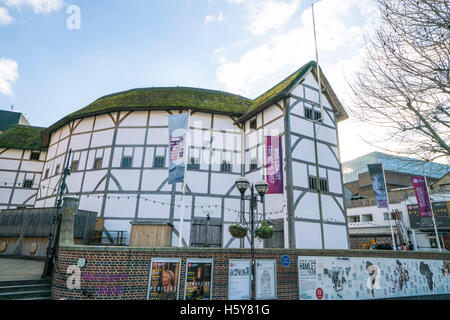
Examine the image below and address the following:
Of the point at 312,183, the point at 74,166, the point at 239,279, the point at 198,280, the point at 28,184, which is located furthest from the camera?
the point at 28,184

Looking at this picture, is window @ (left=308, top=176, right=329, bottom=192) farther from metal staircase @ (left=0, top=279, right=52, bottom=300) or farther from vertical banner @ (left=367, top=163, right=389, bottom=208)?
metal staircase @ (left=0, top=279, right=52, bottom=300)

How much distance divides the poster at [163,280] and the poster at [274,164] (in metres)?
7.56

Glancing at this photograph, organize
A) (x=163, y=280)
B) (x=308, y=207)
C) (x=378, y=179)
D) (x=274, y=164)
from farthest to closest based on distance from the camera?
(x=378, y=179), (x=274, y=164), (x=308, y=207), (x=163, y=280)

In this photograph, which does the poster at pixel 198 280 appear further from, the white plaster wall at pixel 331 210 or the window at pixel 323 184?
the window at pixel 323 184

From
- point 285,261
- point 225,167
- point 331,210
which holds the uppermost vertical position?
point 225,167

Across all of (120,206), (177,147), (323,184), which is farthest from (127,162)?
(323,184)

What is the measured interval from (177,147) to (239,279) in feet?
20.8

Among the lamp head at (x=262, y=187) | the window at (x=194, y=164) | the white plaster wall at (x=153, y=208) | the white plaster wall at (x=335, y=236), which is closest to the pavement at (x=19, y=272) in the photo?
the white plaster wall at (x=153, y=208)

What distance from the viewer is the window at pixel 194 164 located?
55.7ft

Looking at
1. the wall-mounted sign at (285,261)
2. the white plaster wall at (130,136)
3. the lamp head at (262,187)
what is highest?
the white plaster wall at (130,136)

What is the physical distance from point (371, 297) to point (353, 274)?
1459 millimetres

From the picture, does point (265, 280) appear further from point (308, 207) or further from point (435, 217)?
point (435, 217)

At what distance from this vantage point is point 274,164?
14547mm
